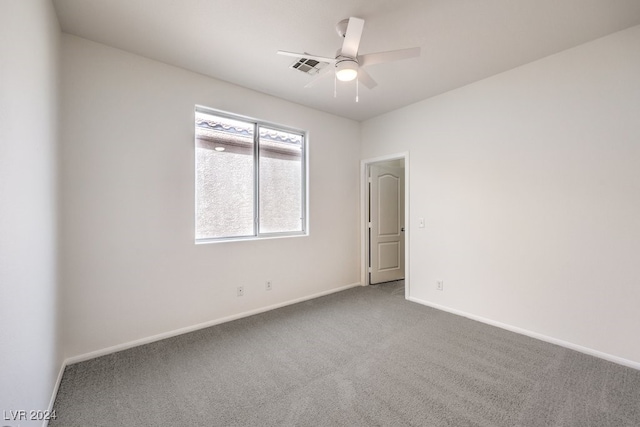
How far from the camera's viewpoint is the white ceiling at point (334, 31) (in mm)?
1983

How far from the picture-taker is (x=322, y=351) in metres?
2.48

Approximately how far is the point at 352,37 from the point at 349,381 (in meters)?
2.46

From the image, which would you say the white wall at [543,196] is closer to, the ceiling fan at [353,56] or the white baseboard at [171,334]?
the ceiling fan at [353,56]

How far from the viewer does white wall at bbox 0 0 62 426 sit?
44.9 inches

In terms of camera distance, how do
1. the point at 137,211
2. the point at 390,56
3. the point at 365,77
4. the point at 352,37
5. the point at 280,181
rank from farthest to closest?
the point at 280,181
the point at 137,211
the point at 365,77
the point at 390,56
the point at 352,37

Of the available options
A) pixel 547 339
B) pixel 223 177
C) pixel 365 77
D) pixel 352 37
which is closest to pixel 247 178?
pixel 223 177

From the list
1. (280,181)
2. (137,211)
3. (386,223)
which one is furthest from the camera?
(386,223)

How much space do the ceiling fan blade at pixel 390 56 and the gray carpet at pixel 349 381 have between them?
237 cm

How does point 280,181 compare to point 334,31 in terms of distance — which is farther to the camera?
point 280,181

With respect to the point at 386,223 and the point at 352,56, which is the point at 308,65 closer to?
the point at 352,56

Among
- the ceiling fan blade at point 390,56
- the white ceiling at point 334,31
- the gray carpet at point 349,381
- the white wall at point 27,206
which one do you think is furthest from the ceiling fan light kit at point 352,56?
the gray carpet at point 349,381

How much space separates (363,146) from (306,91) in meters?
1.54

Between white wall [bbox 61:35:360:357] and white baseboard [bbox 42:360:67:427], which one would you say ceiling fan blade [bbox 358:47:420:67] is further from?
white baseboard [bbox 42:360:67:427]

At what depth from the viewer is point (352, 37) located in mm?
1854
